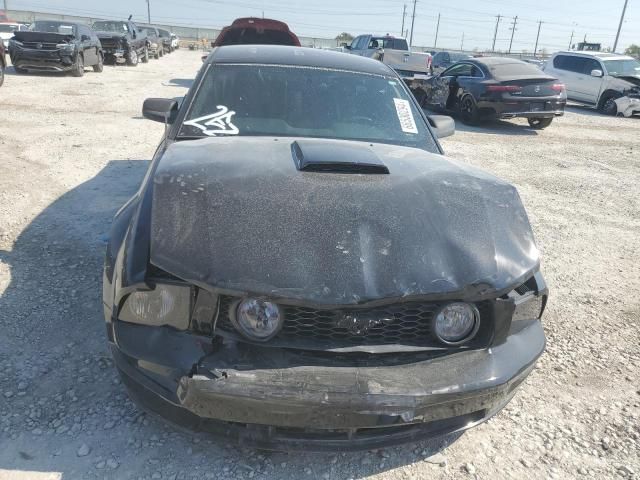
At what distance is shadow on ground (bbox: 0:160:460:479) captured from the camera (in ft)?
6.91

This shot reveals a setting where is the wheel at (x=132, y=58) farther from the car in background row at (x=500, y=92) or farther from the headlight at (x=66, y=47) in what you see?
the car in background row at (x=500, y=92)

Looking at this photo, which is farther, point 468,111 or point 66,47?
point 66,47

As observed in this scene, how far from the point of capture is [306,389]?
1.76m

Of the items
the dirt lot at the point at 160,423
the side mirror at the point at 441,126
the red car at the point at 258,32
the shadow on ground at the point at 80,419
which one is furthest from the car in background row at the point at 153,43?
the shadow on ground at the point at 80,419

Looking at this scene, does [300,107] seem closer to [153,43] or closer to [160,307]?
[160,307]

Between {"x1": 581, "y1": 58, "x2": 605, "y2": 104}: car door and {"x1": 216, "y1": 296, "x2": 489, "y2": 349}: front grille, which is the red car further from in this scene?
{"x1": 216, "y1": 296, "x2": 489, "y2": 349}: front grille

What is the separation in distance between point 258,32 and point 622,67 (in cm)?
1060

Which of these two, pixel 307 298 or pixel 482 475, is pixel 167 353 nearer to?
pixel 307 298

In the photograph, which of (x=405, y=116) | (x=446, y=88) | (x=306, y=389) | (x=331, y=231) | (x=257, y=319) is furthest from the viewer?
(x=446, y=88)

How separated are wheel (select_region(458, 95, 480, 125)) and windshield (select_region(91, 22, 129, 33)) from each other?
1476cm

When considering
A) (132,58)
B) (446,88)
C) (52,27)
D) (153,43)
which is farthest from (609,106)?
(153,43)

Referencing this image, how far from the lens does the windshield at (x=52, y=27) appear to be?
14.6 metres

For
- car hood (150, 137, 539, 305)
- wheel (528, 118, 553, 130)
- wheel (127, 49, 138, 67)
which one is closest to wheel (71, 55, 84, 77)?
wheel (127, 49, 138, 67)

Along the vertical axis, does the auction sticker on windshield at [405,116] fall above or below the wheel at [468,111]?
above
